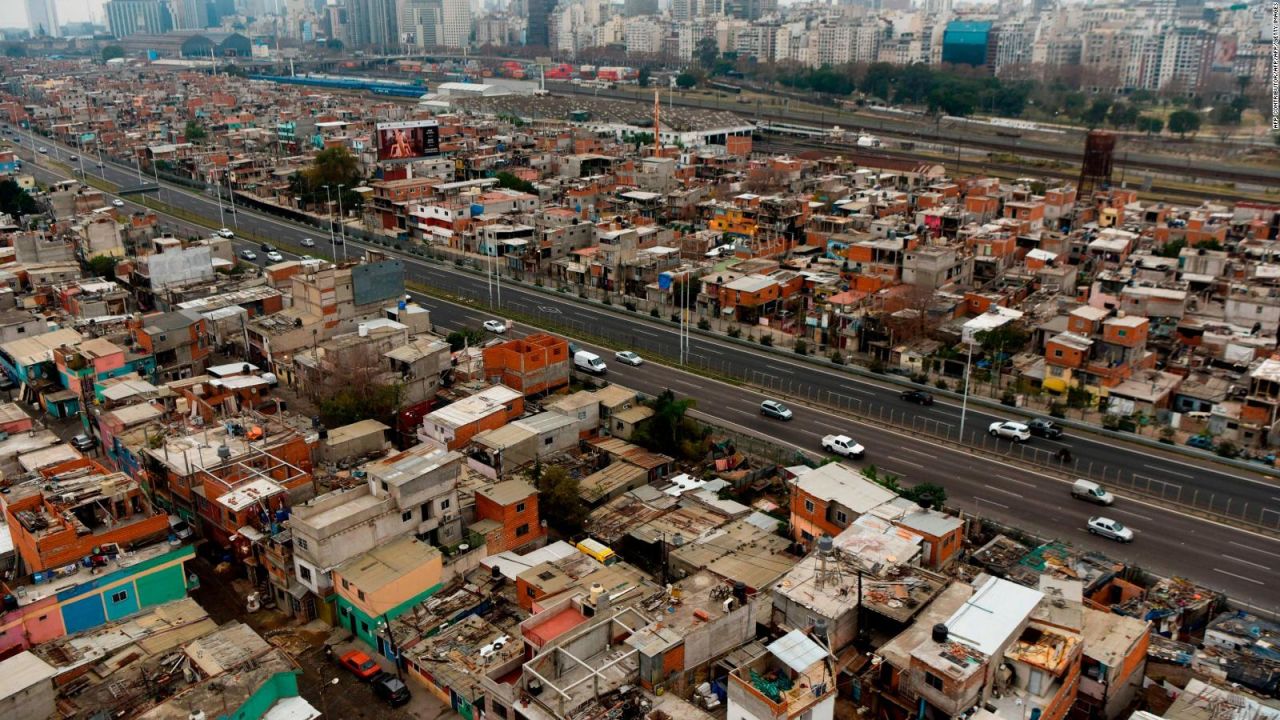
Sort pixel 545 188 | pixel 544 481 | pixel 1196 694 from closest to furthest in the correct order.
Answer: pixel 1196 694, pixel 544 481, pixel 545 188

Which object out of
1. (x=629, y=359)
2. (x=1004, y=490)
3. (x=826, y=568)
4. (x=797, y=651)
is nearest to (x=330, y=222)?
(x=629, y=359)

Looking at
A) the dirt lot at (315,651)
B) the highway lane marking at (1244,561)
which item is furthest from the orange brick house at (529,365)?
the highway lane marking at (1244,561)

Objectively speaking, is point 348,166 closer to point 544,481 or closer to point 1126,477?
point 544,481

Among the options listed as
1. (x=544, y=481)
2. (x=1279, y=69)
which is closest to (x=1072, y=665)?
(x=544, y=481)

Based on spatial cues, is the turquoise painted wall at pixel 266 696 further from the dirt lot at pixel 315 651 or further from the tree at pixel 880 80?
the tree at pixel 880 80

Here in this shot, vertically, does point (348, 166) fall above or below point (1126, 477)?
above

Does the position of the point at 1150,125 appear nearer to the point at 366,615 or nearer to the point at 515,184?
the point at 515,184
